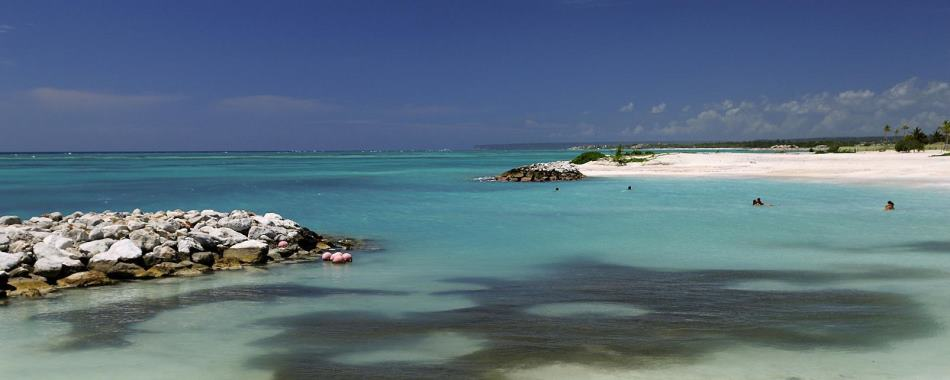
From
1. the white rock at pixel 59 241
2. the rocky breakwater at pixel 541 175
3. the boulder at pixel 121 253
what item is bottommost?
the rocky breakwater at pixel 541 175

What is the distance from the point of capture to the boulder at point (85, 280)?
14.4m

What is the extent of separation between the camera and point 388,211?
3136cm

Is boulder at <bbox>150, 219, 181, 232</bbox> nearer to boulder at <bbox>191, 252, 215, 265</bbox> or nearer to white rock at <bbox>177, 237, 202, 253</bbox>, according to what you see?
white rock at <bbox>177, 237, 202, 253</bbox>

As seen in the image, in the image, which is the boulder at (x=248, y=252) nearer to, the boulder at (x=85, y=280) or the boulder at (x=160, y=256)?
the boulder at (x=160, y=256)

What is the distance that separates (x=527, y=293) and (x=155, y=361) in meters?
6.26

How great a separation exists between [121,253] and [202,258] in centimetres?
157

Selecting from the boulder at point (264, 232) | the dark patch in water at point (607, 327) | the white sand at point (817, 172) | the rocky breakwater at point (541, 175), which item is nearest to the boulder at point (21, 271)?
the boulder at point (264, 232)

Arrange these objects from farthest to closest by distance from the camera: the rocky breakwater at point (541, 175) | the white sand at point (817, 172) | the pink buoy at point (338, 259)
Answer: the rocky breakwater at point (541, 175), the white sand at point (817, 172), the pink buoy at point (338, 259)

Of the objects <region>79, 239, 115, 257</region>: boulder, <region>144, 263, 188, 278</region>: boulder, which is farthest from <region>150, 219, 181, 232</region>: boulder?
<region>144, 263, 188, 278</region>: boulder

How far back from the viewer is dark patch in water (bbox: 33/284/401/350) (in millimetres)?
10688

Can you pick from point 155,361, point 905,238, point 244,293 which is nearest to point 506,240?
point 244,293

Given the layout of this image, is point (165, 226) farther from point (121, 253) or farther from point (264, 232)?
point (121, 253)

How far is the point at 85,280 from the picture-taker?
14.5 meters

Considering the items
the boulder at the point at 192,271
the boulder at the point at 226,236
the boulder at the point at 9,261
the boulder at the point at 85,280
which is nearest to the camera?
the boulder at the point at 9,261
